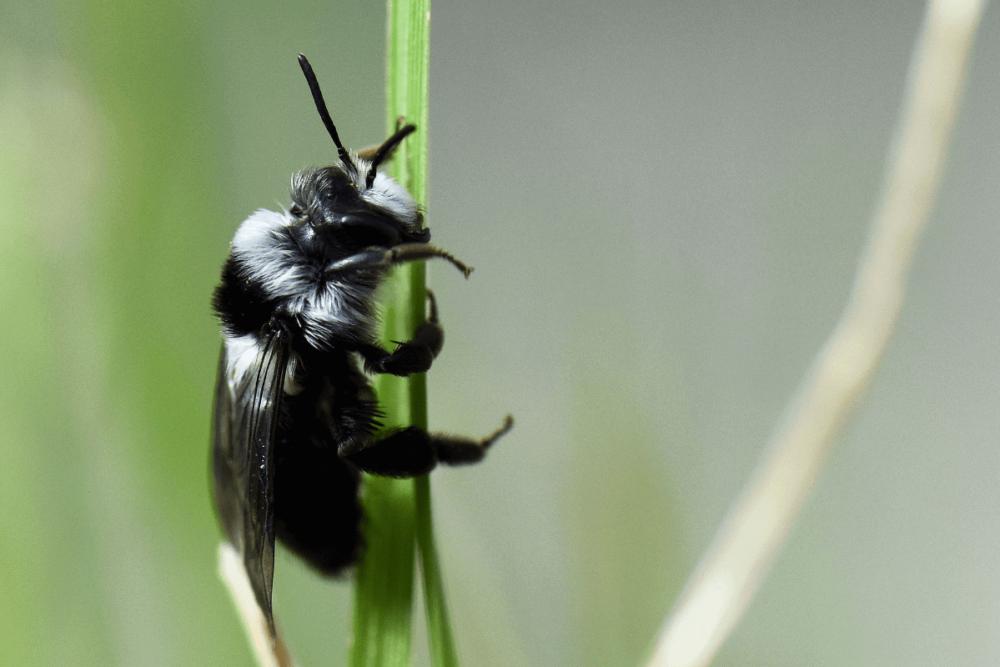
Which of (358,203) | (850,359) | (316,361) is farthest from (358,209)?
(850,359)

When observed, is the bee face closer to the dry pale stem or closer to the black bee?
the black bee

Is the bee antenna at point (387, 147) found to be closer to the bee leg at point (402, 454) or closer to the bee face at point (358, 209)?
the bee face at point (358, 209)

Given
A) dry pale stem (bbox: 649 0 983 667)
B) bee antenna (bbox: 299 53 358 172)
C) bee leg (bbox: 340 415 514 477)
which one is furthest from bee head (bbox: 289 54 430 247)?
dry pale stem (bbox: 649 0 983 667)

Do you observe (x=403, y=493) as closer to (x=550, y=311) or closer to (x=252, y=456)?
(x=252, y=456)

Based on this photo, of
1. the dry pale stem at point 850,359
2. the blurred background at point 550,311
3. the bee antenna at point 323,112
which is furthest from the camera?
the blurred background at point 550,311

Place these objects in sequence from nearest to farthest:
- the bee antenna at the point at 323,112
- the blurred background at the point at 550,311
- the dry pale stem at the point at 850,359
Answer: the dry pale stem at the point at 850,359 → the bee antenna at the point at 323,112 → the blurred background at the point at 550,311

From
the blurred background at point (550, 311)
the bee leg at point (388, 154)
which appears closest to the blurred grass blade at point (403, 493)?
the bee leg at point (388, 154)

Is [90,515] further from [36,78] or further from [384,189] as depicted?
[384,189]
